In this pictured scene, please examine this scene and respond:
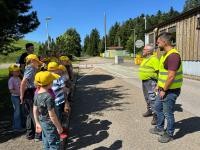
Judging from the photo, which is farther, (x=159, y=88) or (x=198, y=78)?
(x=198, y=78)

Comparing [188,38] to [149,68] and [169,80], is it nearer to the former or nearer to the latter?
[149,68]

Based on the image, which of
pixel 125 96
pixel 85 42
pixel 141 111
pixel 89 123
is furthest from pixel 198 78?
pixel 85 42

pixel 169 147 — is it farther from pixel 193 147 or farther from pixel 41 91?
pixel 41 91

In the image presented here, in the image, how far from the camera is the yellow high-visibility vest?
8.87 m

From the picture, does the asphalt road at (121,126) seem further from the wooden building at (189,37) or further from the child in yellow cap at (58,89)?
the wooden building at (189,37)

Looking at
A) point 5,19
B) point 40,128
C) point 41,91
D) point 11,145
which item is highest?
point 5,19

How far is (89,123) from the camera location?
30.1 ft

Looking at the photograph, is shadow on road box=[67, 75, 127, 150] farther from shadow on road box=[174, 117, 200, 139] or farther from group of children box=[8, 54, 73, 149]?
shadow on road box=[174, 117, 200, 139]

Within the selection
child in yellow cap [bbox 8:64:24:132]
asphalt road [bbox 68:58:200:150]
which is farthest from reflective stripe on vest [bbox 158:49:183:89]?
child in yellow cap [bbox 8:64:24:132]

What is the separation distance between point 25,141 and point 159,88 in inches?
116

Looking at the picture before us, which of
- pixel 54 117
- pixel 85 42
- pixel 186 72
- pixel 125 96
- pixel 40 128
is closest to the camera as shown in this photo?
pixel 54 117

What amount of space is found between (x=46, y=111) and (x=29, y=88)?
2268 millimetres

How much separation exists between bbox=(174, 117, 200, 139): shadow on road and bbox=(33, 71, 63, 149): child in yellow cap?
3.02 m

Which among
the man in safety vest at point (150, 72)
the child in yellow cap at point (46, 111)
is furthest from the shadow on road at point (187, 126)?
the child in yellow cap at point (46, 111)
